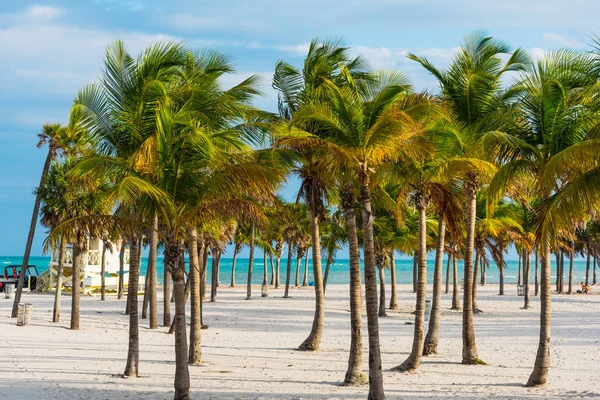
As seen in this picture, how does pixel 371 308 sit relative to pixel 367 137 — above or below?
below

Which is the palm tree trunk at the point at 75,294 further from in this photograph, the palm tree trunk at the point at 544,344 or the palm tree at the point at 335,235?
the palm tree trunk at the point at 544,344

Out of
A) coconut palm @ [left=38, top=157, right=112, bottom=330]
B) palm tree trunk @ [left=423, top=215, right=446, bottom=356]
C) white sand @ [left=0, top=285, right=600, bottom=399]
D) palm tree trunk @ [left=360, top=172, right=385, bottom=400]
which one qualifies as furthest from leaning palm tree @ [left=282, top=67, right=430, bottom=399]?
coconut palm @ [left=38, top=157, right=112, bottom=330]

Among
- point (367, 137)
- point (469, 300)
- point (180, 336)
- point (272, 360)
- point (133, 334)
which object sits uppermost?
point (367, 137)

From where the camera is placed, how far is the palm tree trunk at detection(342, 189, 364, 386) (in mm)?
16047

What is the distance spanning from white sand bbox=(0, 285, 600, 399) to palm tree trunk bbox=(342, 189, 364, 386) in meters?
0.50

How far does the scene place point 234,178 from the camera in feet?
44.3

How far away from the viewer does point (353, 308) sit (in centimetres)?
1644

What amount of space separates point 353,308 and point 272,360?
14.4 ft

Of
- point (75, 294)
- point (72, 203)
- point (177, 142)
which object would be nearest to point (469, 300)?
point (177, 142)

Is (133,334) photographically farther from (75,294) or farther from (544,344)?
(75,294)

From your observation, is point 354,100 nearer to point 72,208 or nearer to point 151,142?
A: point 151,142

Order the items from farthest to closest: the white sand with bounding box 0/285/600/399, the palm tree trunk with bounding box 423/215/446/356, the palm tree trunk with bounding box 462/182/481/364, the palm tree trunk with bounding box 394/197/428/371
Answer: the palm tree trunk with bounding box 423/215/446/356, the palm tree trunk with bounding box 462/182/481/364, the palm tree trunk with bounding box 394/197/428/371, the white sand with bounding box 0/285/600/399

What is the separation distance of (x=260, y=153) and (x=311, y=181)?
3056mm

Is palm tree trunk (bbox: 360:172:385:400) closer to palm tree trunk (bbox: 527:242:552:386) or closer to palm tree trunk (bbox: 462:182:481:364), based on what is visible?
palm tree trunk (bbox: 527:242:552:386)
